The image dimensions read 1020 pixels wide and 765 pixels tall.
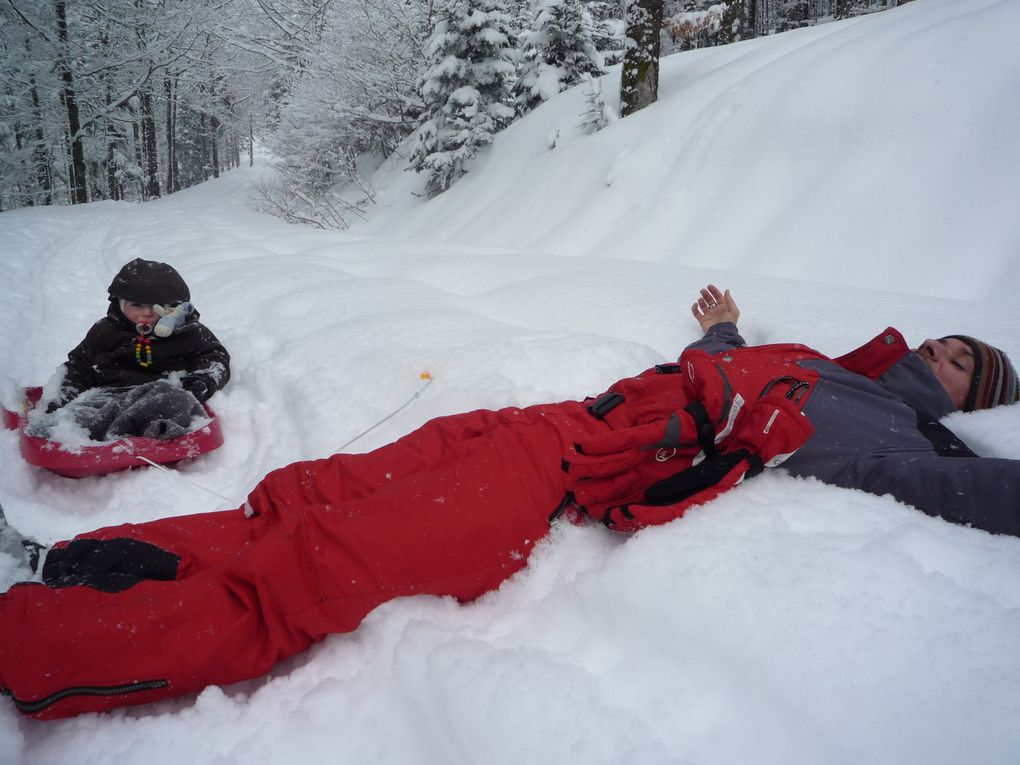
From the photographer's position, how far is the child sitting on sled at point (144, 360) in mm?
2451

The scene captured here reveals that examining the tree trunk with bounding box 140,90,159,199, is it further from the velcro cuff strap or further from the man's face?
the man's face

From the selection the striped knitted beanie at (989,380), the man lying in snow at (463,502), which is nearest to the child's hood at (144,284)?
the man lying in snow at (463,502)

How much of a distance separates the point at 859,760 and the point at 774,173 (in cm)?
452

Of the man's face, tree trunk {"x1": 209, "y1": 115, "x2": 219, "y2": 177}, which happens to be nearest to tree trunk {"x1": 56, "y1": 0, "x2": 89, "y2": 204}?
the man's face

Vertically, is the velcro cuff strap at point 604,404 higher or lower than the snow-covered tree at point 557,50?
lower

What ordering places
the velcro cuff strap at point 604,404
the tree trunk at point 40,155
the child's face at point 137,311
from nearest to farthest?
1. the velcro cuff strap at point 604,404
2. the child's face at point 137,311
3. the tree trunk at point 40,155

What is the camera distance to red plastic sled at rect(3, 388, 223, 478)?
2158mm

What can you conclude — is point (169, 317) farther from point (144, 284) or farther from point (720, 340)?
point (720, 340)

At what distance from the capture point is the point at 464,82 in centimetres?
1028

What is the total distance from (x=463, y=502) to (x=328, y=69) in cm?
1567

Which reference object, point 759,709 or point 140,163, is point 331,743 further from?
point 140,163

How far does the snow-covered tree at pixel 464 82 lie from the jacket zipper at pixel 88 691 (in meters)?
10.2

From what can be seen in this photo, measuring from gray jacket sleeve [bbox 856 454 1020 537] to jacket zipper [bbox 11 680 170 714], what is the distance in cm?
198

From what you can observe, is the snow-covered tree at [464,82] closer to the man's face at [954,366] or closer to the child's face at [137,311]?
the child's face at [137,311]
